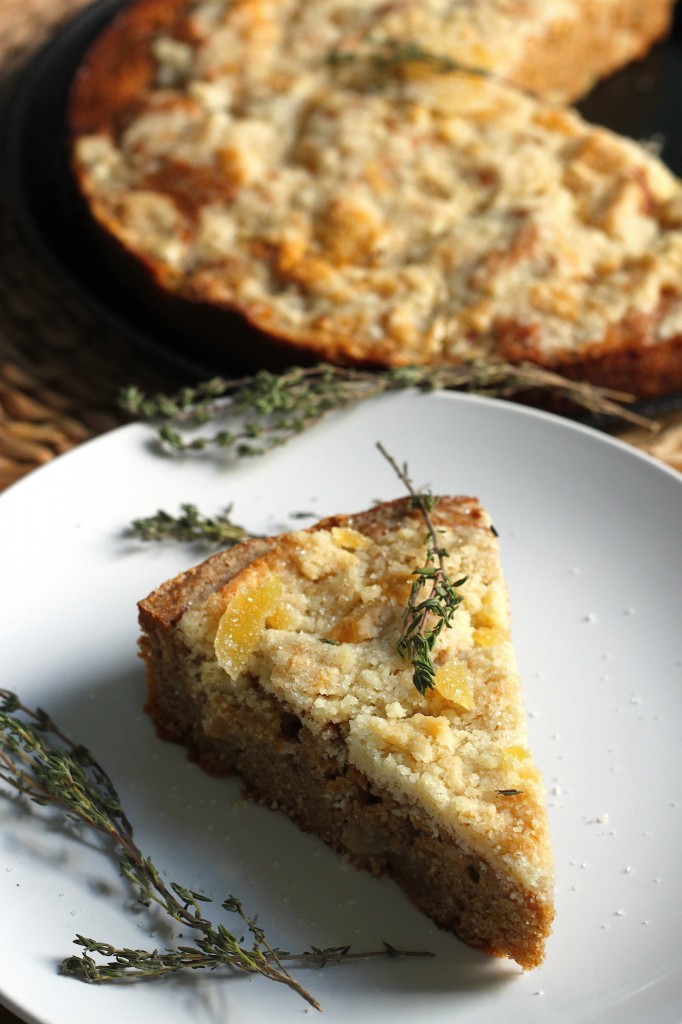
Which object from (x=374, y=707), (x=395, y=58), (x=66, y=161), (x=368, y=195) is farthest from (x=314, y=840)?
(x=395, y=58)

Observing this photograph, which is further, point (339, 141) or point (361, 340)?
point (339, 141)

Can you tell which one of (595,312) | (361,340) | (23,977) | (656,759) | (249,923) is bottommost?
(23,977)

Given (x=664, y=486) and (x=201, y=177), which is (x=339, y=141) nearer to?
(x=201, y=177)

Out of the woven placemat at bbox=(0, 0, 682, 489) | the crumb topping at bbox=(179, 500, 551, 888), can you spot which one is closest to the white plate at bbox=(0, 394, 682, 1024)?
the crumb topping at bbox=(179, 500, 551, 888)

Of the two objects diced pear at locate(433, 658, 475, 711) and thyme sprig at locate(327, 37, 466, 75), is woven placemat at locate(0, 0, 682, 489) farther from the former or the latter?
diced pear at locate(433, 658, 475, 711)

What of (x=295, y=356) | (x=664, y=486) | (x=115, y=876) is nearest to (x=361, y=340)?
(x=295, y=356)

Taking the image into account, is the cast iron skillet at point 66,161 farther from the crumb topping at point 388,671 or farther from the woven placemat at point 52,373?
the crumb topping at point 388,671

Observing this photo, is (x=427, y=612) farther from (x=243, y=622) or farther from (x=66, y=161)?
(x=66, y=161)
